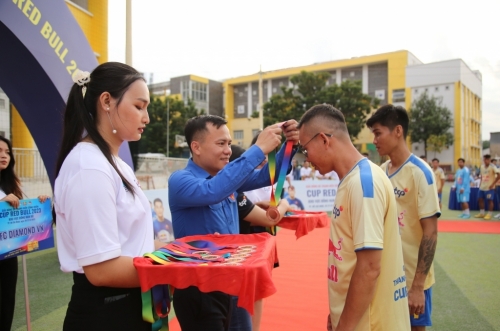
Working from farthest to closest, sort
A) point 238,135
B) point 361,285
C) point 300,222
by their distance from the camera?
point 238,135 → point 300,222 → point 361,285

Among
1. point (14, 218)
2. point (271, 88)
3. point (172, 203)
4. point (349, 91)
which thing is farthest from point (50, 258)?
point (271, 88)

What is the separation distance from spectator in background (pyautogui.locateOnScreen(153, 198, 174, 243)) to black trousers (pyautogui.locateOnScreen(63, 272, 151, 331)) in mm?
5425

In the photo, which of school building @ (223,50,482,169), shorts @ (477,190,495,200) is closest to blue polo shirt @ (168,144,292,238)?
shorts @ (477,190,495,200)

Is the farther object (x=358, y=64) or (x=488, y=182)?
(x=358, y=64)

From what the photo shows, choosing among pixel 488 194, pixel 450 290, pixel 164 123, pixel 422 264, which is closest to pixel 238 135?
pixel 164 123

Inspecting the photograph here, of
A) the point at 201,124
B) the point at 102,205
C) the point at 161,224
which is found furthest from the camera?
the point at 161,224

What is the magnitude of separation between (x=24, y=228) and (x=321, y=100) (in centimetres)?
3006

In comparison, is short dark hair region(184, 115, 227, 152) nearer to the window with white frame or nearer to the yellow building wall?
the yellow building wall

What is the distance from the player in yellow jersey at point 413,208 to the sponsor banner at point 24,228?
2.80 m

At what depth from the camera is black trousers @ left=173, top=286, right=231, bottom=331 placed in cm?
187

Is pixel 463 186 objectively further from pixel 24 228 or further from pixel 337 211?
pixel 24 228

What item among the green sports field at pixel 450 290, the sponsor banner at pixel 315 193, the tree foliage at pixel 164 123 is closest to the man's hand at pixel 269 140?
the green sports field at pixel 450 290

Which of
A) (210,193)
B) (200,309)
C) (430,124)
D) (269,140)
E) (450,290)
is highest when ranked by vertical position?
(430,124)

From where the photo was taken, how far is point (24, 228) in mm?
2984
